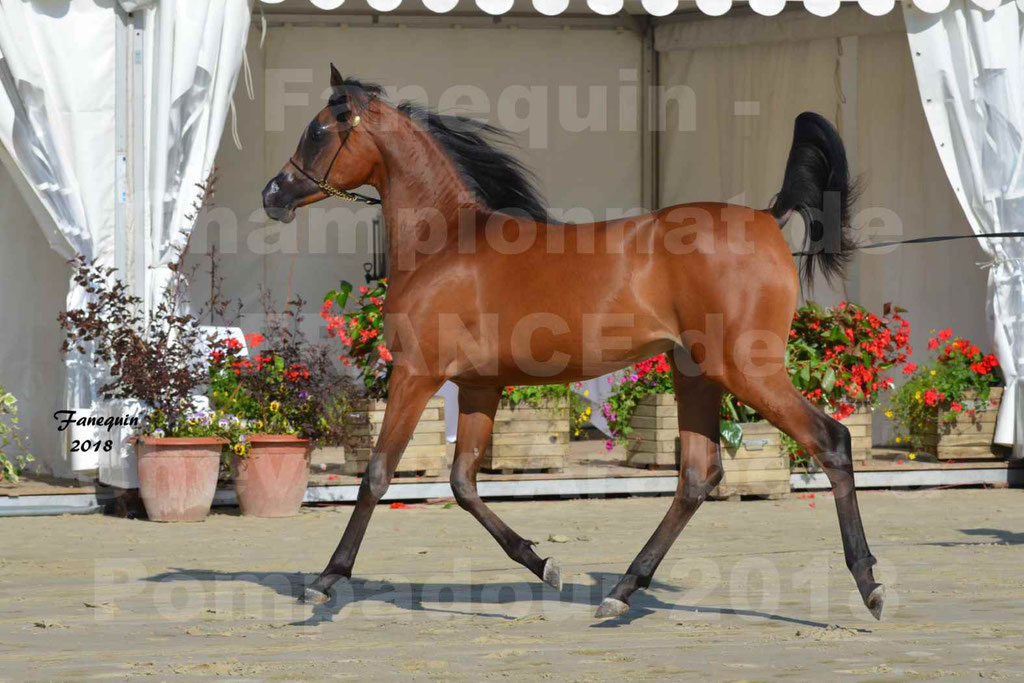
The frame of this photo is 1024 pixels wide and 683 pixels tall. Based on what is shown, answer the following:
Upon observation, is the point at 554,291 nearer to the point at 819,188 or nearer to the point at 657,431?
the point at 819,188

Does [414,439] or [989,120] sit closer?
[414,439]

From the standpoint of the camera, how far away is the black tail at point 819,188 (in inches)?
190

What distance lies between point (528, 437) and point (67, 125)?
9.95ft

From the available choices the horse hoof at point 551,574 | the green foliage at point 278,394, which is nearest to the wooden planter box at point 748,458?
the green foliage at point 278,394

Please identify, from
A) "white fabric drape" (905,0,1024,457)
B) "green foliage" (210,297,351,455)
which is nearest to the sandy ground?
"green foliage" (210,297,351,455)

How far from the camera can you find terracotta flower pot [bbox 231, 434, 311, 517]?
23.4ft

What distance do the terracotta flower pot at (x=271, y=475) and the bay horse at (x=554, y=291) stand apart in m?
2.32

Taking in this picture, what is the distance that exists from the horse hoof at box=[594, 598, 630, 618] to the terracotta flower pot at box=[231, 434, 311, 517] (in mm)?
2933

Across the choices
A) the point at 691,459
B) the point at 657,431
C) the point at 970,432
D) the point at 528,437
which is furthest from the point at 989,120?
the point at 691,459

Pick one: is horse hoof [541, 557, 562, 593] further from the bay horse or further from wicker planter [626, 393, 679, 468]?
wicker planter [626, 393, 679, 468]

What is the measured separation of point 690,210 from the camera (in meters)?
4.73

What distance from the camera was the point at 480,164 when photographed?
16.8ft

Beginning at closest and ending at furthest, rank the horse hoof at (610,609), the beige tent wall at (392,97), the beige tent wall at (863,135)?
the horse hoof at (610,609), the beige tent wall at (863,135), the beige tent wall at (392,97)

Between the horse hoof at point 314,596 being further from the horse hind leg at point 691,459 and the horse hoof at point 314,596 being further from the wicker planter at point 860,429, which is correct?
the wicker planter at point 860,429
